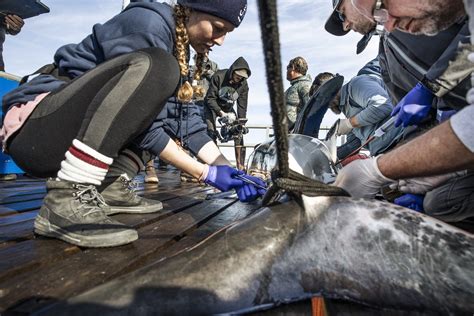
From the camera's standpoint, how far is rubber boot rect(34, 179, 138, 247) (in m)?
1.23

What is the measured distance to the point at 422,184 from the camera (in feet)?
6.68

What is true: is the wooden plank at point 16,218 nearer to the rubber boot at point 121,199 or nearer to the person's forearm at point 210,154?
the rubber boot at point 121,199

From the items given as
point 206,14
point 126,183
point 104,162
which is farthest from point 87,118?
point 206,14

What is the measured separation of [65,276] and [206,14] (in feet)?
5.02

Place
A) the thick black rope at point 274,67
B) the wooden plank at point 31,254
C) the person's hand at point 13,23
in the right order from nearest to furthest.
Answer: the thick black rope at point 274,67, the wooden plank at point 31,254, the person's hand at point 13,23

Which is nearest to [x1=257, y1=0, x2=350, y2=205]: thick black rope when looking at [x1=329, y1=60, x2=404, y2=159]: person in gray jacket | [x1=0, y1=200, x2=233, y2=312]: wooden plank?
[x1=0, y1=200, x2=233, y2=312]: wooden plank

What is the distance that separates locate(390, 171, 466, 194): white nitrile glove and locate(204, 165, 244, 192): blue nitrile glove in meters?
0.97

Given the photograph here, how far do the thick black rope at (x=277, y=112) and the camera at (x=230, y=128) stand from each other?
5.42m

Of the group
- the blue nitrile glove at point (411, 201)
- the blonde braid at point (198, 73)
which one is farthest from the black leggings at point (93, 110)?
the blue nitrile glove at point (411, 201)

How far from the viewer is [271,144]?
2.61 meters

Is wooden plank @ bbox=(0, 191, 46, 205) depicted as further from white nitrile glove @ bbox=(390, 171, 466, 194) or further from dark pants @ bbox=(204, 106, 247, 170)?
dark pants @ bbox=(204, 106, 247, 170)

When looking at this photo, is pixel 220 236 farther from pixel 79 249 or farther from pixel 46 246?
pixel 46 246

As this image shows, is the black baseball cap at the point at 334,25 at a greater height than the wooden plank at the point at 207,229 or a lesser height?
greater

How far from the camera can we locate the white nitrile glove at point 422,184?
2.02 meters
